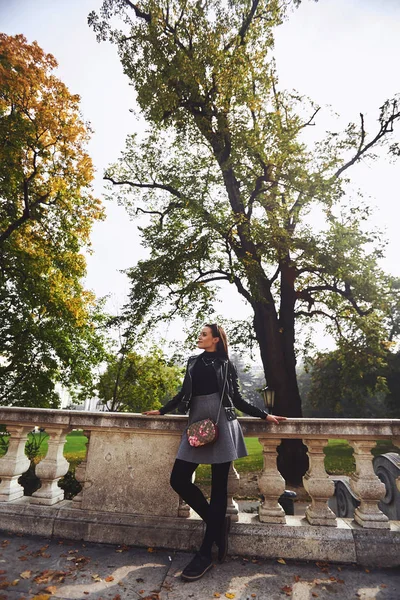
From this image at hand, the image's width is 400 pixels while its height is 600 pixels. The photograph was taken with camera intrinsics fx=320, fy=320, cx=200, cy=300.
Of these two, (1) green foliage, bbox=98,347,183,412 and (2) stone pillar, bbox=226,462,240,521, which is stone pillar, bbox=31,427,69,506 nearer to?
(2) stone pillar, bbox=226,462,240,521

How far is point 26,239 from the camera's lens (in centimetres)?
1439

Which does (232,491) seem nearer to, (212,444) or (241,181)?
(212,444)

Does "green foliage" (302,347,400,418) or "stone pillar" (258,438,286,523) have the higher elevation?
"green foliage" (302,347,400,418)

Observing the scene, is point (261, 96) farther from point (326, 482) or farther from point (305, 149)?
point (326, 482)

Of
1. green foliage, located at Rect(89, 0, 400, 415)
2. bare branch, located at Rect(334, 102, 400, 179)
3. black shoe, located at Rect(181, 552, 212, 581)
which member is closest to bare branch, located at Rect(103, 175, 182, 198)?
green foliage, located at Rect(89, 0, 400, 415)

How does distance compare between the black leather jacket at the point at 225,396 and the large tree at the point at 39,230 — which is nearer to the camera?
the black leather jacket at the point at 225,396

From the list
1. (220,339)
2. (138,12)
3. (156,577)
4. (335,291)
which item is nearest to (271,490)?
(156,577)

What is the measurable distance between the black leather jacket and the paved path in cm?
122

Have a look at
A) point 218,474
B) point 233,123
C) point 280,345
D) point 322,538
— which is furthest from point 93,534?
point 233,123

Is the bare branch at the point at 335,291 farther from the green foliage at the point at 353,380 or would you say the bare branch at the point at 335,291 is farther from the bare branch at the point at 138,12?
the bare branch at the point at 138,12

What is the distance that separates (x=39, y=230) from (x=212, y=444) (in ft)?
47.6

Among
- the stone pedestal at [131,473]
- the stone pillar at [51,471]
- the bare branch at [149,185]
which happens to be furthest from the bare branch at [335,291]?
A: the stone pillar at [51,471]

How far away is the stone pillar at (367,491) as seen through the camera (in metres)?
3.01

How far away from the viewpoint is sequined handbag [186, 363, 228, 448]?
9.06 ft
